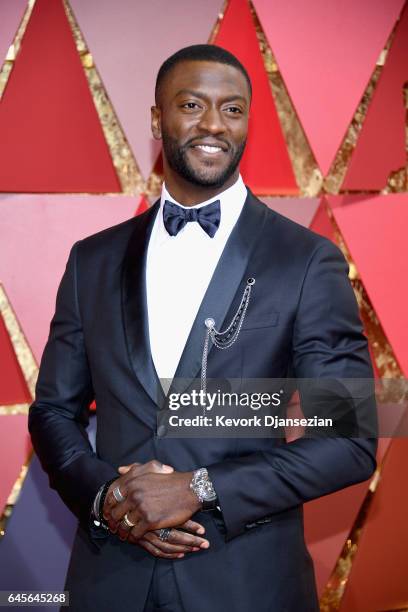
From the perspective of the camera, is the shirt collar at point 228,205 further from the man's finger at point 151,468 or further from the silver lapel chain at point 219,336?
the man's finger at point 151,468

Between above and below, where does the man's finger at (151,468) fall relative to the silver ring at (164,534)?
above

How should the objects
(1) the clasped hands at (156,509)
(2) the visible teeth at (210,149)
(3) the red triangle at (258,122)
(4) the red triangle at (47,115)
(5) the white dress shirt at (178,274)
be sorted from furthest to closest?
(3) the red triangle at (258,122), (4) the red triangle at (47,115), (2) the visible teeth at (210,149), (5) the white dress shirt at (178,274), (1) the clasped hands at (156,509)

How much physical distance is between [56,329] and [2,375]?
0.82m

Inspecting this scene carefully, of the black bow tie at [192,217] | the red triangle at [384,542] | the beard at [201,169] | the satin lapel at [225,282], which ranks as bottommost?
the red triangle at [384,542]

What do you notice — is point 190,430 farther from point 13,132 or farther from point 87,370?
point 13,132

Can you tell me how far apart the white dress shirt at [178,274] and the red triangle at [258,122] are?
81 cm

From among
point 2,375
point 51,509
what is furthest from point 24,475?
point 2,375

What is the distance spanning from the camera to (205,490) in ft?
5.24

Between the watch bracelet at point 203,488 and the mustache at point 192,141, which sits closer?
the watch bracelet at point 203,488

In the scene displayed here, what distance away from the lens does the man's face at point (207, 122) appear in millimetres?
1942

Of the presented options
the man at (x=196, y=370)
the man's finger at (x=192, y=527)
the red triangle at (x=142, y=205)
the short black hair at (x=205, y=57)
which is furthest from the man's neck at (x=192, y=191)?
the man's finger at (x=192, y=527)

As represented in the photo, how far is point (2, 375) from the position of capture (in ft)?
8.85

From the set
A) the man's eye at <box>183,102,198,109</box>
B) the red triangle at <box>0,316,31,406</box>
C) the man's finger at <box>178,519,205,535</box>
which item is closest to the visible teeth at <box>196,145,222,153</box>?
the man's eye at <box>183,102,198,109</box>

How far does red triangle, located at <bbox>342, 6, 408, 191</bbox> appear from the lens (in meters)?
2.85
